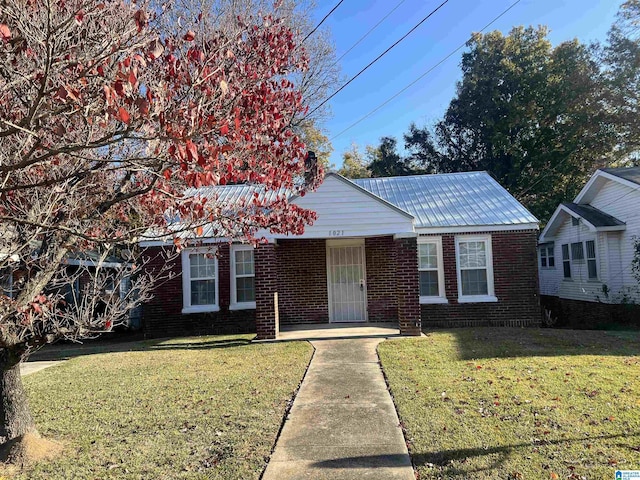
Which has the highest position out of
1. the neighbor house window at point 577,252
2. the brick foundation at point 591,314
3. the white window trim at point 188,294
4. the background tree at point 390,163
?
the background tree at point 390,163

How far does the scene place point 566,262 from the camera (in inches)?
725

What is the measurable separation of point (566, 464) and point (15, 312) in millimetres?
5317

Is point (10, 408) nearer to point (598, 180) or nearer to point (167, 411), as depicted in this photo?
point (167, 411)

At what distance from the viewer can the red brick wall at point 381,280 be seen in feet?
43.8

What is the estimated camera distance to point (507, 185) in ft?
95.5

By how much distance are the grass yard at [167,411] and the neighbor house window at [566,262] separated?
13375 mm

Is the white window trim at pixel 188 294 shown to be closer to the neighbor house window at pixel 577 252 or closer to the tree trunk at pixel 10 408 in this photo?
the tree trunk at pixel 10 408

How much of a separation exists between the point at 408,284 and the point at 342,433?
625 centimetres

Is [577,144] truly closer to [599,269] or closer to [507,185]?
[507,185]

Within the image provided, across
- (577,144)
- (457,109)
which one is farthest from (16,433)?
(457,109)

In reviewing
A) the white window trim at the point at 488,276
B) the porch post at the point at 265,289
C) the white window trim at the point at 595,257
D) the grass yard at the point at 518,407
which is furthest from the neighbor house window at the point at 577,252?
the porch post at the point at 265,289

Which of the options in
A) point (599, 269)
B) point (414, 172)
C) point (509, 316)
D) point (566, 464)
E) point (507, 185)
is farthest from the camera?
point (414, 172)

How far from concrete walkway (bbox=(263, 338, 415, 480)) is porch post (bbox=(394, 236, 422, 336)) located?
3227 millimetres

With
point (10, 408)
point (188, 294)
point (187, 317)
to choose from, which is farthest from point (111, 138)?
point (187, 317)
